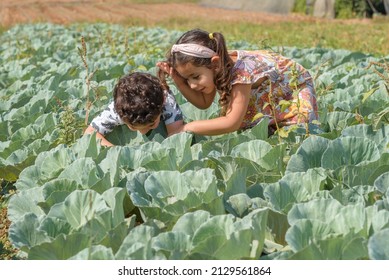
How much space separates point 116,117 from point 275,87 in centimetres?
95

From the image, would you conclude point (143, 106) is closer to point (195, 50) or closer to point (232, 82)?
point (195, 50)

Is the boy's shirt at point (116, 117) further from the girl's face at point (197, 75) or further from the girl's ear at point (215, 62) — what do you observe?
the girl's ear at point (215, 62)

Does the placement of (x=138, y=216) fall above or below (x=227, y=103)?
below

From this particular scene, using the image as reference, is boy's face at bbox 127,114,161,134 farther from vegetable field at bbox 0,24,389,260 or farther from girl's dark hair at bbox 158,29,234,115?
girl's dark hair at bbox 158,29,234,115

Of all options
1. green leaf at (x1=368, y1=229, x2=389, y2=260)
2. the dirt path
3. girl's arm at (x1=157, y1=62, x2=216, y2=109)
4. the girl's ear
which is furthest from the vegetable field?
the dirt path

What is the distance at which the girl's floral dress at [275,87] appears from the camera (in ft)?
13.8

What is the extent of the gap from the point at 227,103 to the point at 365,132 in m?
0.86

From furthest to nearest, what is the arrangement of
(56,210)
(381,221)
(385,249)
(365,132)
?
(365,132) → (56,210) → (381,221) → (385,249)

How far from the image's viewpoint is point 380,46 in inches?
458

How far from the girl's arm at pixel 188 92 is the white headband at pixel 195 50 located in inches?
8.3

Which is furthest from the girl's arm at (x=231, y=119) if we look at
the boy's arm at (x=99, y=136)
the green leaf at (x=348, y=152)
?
the green leaf at (x=348, y=152)

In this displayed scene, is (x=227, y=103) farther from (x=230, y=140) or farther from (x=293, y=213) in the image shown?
(x=293, y=213)

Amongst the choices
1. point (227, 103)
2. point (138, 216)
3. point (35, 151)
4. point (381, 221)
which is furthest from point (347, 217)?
point (35, 151)

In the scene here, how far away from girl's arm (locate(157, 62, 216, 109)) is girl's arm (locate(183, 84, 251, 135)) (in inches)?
10.9
